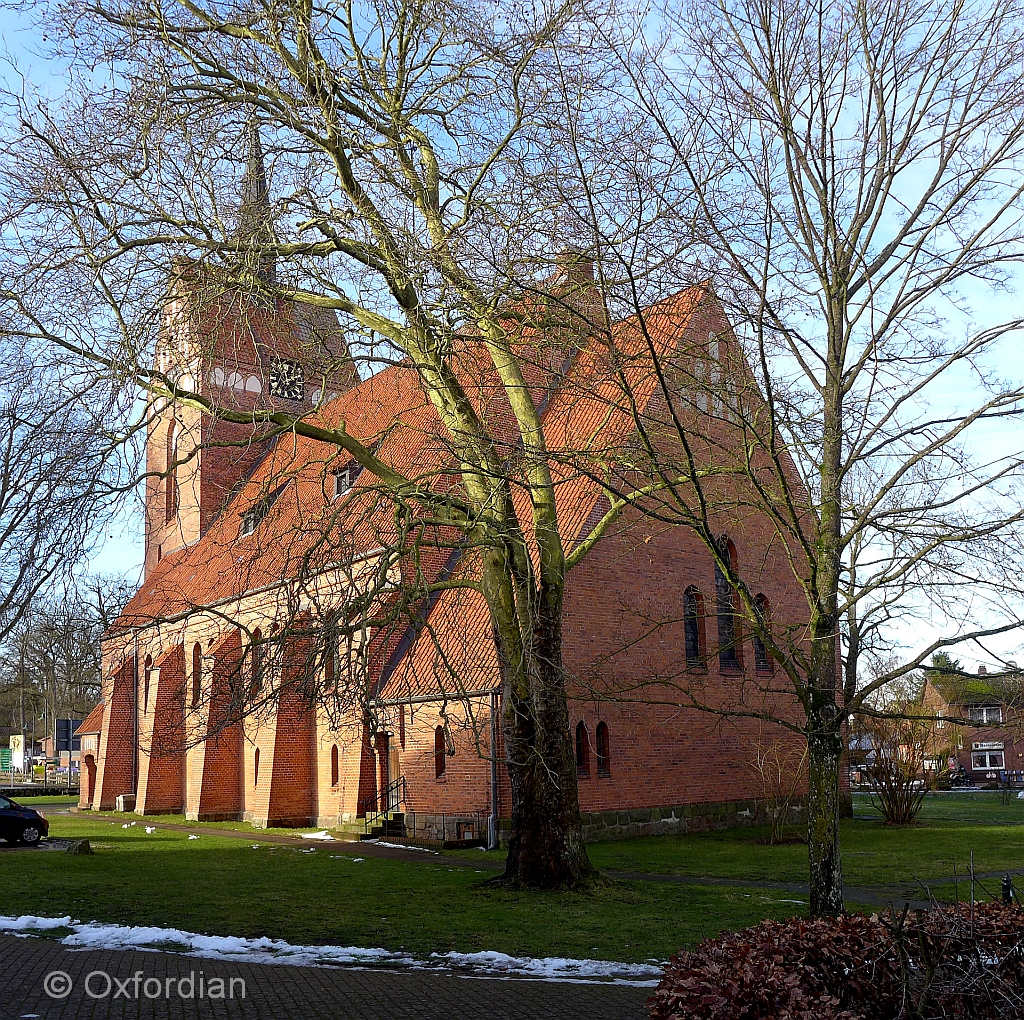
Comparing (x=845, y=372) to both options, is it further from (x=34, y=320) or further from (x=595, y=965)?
(x=34, y=320)

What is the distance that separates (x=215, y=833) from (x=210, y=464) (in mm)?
14250

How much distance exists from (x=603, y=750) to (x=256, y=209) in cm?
1438

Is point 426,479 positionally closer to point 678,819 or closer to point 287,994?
point 287,994

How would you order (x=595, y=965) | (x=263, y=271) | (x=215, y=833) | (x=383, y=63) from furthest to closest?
(x=215, y=833)
(x=383, y=63)
(x=263, y=271)
(x=595, y=965)

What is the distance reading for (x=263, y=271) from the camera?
38.1 ft

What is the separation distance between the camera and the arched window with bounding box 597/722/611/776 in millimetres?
21703

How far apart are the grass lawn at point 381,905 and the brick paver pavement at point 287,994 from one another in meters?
1.42

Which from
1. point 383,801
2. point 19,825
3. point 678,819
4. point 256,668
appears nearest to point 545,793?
point 256,668

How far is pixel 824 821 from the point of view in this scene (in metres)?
9.67

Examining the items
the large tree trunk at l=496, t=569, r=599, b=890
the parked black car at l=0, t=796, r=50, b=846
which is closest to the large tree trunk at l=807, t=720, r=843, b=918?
the large tree trunk at l=496, t=569, r=599, b=890

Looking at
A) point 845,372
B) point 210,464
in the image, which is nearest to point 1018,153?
point 845,372

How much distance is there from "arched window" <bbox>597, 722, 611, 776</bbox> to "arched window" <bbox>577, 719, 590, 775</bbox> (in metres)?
0.28

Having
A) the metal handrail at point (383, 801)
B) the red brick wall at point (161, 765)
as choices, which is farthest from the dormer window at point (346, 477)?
the red brick wall at point (161, 765)

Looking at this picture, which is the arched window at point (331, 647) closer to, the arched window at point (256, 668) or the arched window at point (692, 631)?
the arched window at point (256, 668)
